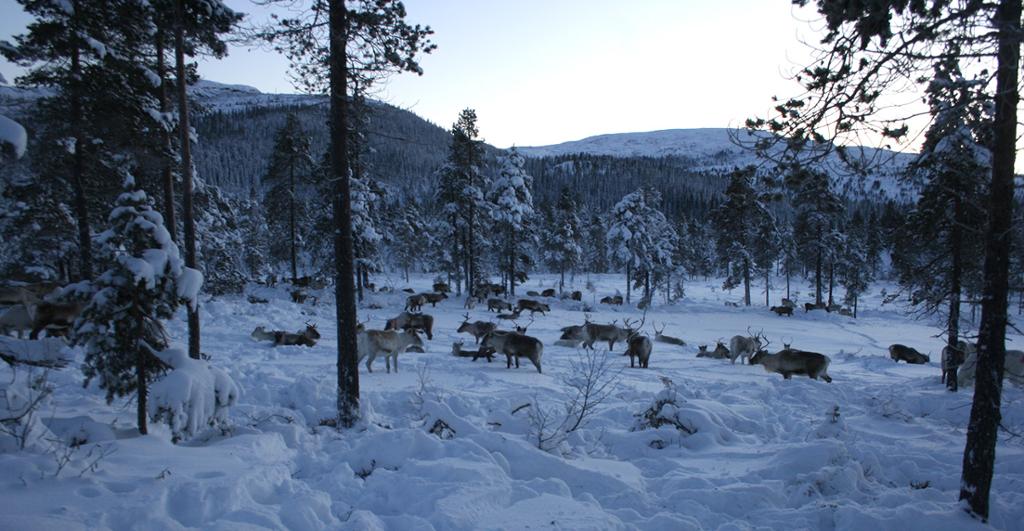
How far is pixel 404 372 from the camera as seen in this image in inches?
456

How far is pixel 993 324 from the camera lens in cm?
483

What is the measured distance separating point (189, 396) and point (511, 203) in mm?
28581

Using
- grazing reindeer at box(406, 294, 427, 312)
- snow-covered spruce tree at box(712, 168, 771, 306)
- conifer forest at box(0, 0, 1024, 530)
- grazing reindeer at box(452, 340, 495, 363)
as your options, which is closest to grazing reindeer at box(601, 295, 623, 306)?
snow-covered spruce tree at box(712, 168, 771, 306)

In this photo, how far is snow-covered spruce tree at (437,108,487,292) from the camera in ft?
103

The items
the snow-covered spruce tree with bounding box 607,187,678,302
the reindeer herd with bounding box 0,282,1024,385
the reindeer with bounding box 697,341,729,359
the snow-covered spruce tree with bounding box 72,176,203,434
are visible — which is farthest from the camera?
the snow-covered spruce tree with bounding box 607,187,678,302

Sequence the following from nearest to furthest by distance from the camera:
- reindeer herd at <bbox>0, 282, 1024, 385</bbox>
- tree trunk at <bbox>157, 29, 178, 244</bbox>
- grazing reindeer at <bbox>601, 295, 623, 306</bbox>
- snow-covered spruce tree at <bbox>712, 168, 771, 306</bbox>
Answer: tree trunk at <bbox>157, 29, 178, 244</bbox>, reindeer herd at <bbox>0, 282, 1024, 385</bbox>, grazing reindeer at <bbox>601, 295, 623, 306</bbox>, snow-covered spruce tree at <bbox>712, 168, 771, 306</bbox>

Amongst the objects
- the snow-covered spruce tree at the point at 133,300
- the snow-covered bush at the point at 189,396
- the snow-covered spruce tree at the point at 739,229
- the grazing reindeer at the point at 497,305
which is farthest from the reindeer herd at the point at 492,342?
the snow-covered spruce tree at the point at 739,229

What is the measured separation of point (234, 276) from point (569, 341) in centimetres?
1849

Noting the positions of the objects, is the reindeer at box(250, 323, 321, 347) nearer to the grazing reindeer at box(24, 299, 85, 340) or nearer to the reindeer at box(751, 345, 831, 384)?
the grazing reindeer at box(24, 299, 85, 340)

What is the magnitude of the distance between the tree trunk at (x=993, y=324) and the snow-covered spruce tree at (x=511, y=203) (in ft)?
94.4

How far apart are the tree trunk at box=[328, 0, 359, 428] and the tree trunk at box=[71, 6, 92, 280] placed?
712 cm

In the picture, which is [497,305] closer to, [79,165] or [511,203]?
[511,203]

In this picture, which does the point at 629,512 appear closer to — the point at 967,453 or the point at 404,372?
the point at 967,453

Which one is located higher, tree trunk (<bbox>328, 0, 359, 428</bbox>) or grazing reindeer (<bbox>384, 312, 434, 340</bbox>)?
tree trunk (<bbox>328, 0, 359, 428</bbox>)
